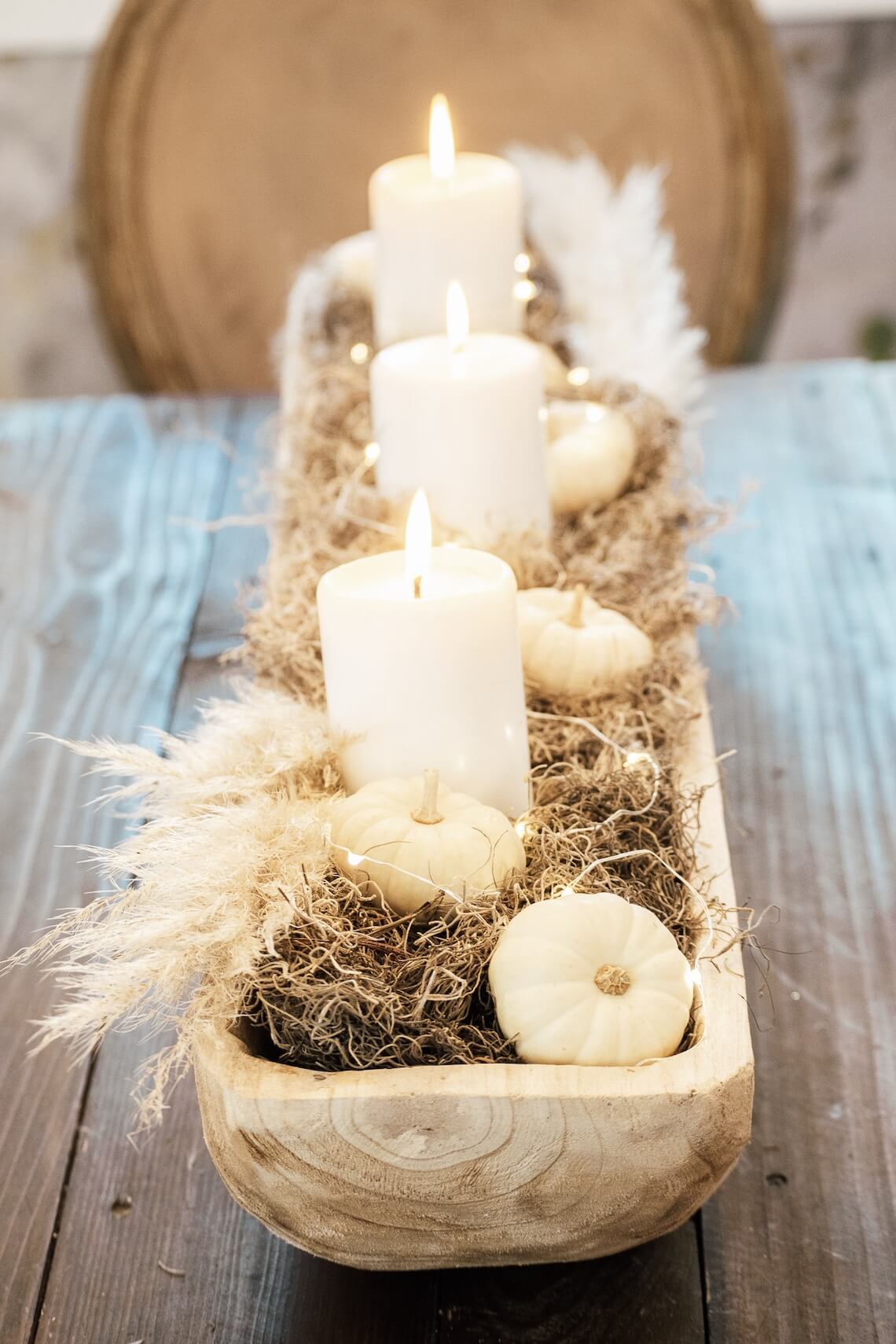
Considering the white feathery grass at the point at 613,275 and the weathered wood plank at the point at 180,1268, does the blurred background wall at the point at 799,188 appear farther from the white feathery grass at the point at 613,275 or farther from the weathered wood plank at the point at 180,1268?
the weathered wood plank at the point at 180,1268

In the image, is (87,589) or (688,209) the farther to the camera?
(688,209)

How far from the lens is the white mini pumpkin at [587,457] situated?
792 millimetres

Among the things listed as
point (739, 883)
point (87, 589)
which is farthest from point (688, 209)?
point (739, 883)

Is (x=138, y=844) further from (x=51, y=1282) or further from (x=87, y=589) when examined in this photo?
(x=87, y=589)

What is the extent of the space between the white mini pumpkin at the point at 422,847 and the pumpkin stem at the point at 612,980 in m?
0.06

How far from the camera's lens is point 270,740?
1.75ft

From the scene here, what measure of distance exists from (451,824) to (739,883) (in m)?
0.23

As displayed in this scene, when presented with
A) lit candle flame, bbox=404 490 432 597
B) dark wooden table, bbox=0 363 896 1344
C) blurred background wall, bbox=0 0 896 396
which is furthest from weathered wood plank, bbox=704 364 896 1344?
blurred background wall, bbox=0 0 896 396

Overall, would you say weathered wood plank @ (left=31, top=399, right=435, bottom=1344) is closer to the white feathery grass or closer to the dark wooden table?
the dark wooden table

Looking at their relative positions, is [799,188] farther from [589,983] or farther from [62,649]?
[589,983]

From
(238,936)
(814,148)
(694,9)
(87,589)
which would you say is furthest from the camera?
(814,148)

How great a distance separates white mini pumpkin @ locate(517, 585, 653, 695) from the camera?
0.62 meters

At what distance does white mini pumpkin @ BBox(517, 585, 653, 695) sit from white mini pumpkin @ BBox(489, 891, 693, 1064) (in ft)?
0.60

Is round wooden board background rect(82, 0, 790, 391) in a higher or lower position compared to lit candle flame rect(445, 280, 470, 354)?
lower
